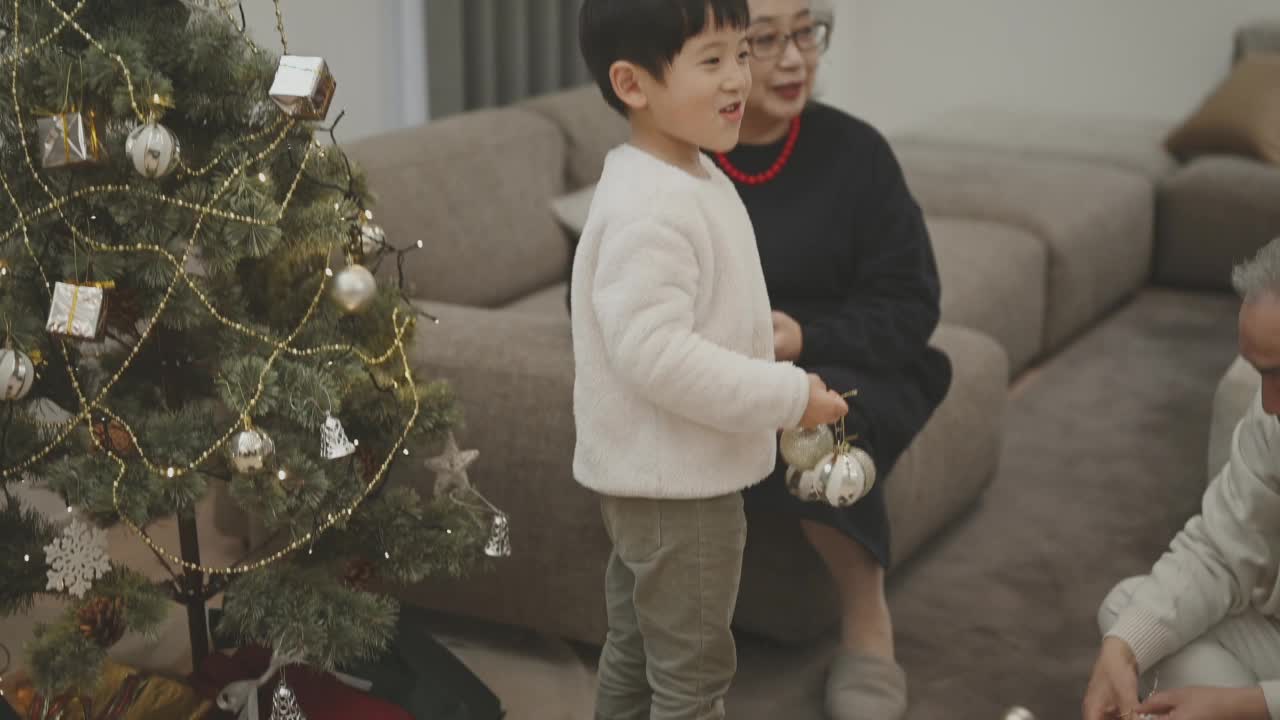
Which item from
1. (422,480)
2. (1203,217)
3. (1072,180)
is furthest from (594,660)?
(1203,217)

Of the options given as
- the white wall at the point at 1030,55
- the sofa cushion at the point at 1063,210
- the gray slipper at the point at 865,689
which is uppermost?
the gray slipper at the point at 865,689

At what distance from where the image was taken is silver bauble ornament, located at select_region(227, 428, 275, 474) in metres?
1.74

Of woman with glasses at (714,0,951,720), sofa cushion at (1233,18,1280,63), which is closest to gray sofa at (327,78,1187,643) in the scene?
woman with glasses at (714,0,951,720)

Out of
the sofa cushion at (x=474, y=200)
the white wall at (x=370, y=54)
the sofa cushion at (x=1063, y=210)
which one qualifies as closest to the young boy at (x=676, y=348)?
the sofa cushion at (x=474, y=200)

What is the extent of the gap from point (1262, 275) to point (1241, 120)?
3407mm

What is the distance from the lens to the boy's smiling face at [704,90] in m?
1.60

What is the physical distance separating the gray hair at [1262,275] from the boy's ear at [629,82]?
2.21 feet

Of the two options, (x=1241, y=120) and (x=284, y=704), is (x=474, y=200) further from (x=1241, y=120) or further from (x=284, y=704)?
(x=1241, y=120)

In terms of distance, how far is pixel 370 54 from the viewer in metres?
3.92

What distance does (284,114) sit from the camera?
179 centimetres

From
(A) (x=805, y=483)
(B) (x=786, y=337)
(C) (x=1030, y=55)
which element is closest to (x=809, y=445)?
(A) (x=805, y=483)

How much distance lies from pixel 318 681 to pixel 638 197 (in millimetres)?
873

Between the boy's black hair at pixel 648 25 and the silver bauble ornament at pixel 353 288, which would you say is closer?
the boy's black hair at pixel 648 25

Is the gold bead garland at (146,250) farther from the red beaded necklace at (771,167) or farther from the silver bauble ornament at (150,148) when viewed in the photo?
the red beaded necklace at (771,167)
